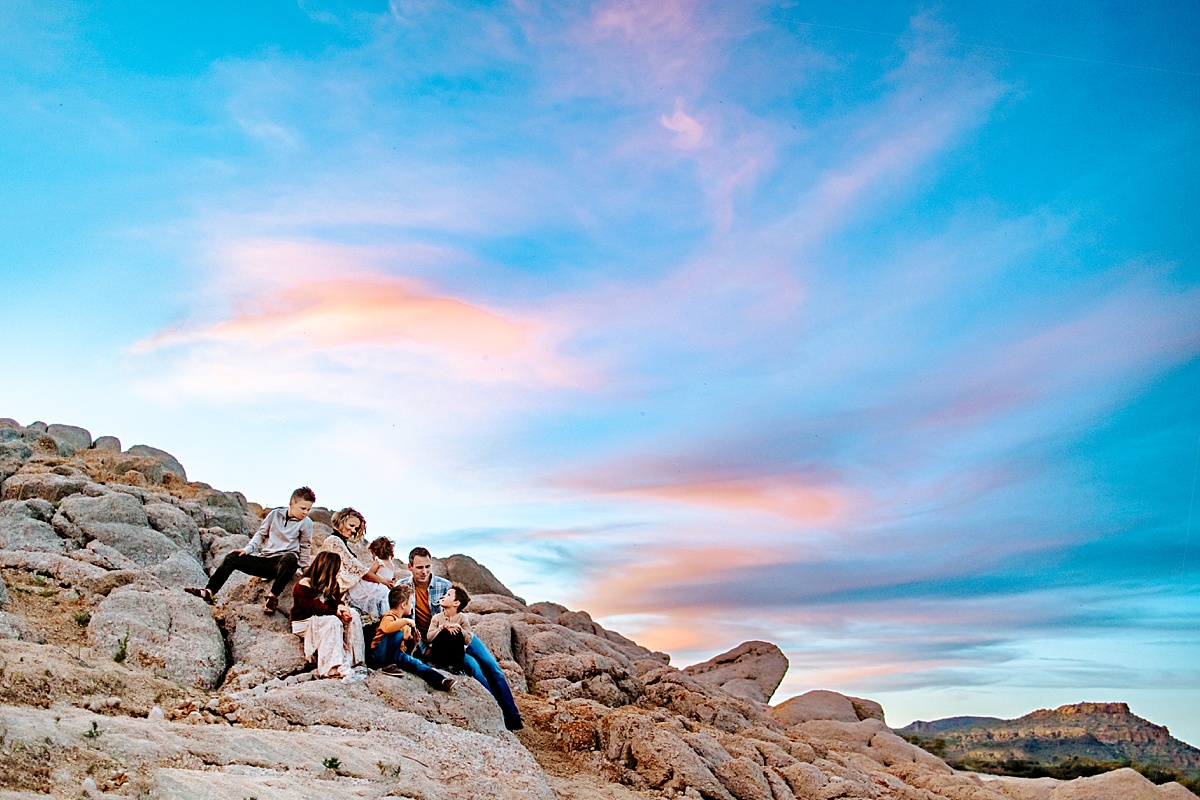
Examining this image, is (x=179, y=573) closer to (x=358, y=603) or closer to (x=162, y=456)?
(x=358, y=603)

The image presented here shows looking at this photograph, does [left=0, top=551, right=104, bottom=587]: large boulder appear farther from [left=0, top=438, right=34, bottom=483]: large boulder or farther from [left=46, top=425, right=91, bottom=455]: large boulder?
[left=46, top=425, right=91, bottom=455]: large boulder

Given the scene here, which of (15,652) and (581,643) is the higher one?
(581,643)

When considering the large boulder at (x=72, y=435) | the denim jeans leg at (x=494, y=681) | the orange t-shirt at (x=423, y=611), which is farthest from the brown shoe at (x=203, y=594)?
the large boulder at (x=72, y=435)

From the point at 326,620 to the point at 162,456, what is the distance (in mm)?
17643

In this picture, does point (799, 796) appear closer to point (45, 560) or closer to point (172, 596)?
point (172, 596)

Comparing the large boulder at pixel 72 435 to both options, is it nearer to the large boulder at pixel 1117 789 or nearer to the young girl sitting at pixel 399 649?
the young girl sitting at pixel 399 649

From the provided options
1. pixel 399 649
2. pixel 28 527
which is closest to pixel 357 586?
pixel 399 649

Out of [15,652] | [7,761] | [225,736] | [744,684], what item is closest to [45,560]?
[15,652]

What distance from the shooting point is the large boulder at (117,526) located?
18.9 m

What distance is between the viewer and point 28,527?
18188 millimetres

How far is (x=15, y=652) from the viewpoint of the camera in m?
11.3

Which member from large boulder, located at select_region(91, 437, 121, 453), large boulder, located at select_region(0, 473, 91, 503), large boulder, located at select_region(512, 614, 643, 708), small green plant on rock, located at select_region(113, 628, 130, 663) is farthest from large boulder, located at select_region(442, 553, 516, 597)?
small green plant on rock, located at select_region(113, 628, 130, 663)

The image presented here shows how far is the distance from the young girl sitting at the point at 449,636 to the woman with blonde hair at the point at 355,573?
0.86 meters

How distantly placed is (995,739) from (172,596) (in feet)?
133
